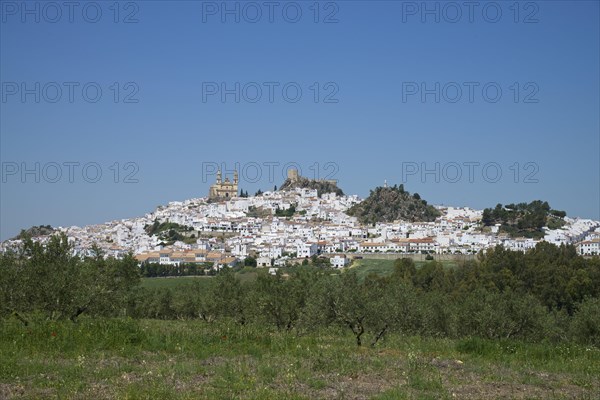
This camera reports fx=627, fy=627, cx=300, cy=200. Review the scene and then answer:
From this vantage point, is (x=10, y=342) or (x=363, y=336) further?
(x=363, y=336)

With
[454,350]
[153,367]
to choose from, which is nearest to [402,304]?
[454,350]

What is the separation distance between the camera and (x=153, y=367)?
28.0 feet

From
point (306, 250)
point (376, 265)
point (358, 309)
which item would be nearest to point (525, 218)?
point (306, 250)

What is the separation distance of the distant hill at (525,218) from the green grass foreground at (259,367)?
378ft

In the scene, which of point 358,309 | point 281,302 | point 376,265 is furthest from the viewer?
point 376,265

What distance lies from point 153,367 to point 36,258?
9306mm

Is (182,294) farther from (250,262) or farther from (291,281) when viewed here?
(250,262)

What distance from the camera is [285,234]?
13675cm

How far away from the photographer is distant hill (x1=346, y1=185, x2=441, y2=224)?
6083 inches

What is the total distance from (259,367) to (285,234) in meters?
128

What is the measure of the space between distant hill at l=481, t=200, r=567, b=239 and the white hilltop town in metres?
2.73

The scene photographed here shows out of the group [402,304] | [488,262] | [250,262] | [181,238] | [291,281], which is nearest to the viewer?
[402,304]

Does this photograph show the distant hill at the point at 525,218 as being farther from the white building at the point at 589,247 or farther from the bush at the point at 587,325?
the bush at the point at 587,325

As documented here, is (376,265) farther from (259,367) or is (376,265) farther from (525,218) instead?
(259,367)
